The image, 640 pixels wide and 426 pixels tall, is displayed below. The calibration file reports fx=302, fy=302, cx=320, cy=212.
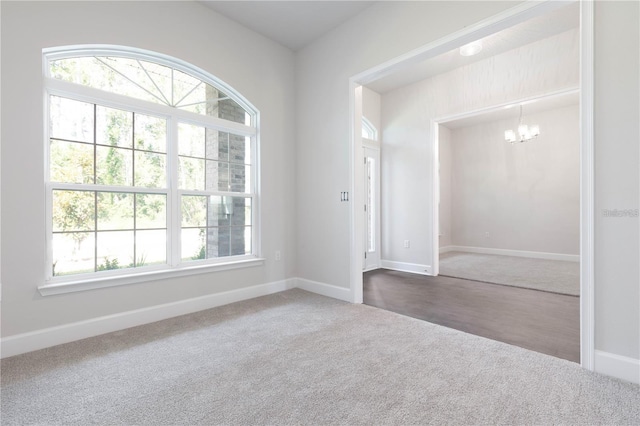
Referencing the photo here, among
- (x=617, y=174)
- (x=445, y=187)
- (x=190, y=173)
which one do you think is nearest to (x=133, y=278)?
(x=190, y=173)

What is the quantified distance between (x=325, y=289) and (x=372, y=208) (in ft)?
6.79

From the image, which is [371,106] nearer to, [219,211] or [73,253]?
[219,211]

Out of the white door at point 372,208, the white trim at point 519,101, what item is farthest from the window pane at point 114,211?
the white trim at point 519,101

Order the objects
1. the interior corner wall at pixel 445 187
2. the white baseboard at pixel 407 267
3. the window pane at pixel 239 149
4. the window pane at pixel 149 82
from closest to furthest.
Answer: the window pane at pixel 149 82
the window pane at pixel 239 149
the white baseboard at pixel 407 267
the interior corner wall at pixel 445 187

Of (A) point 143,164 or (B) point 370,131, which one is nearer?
(A) point 143,164

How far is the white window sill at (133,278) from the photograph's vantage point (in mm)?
2283

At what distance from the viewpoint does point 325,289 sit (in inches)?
143

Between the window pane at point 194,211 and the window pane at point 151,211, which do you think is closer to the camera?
the window pane at point 151,211

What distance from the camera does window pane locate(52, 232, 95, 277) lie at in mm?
2388

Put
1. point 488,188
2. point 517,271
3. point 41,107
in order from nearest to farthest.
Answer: point 41,107, point 517,271, point 488,188

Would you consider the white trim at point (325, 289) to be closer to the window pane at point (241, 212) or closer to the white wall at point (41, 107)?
the white wall at point (41, 107)

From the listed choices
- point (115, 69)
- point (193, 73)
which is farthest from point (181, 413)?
point (193, 73)

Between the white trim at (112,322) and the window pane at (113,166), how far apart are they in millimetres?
1154

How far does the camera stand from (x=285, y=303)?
3.29 meters
